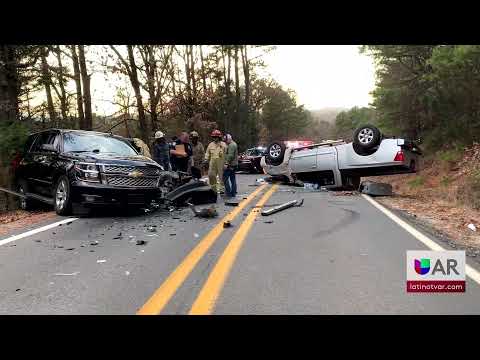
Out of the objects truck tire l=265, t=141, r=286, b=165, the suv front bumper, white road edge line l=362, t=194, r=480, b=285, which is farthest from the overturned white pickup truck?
the suv front bumper

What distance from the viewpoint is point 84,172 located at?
350 inches

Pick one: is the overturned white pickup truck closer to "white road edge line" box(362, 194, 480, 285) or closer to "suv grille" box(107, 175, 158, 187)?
"white road edge line" box(362, 194, 480, 285)

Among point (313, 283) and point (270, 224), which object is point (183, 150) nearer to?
point (270, 224)

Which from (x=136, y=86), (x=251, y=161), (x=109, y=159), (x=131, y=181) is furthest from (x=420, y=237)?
(x=136, y=86)

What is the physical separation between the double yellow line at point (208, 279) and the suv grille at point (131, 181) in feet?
7.30

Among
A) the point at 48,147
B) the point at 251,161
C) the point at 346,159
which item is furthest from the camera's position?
the point at 251,161

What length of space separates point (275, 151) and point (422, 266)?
→ 1140 cm

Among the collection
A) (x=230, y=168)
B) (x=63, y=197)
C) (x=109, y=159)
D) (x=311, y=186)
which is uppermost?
(x=109, y=159)

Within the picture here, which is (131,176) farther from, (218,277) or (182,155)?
(218,277)

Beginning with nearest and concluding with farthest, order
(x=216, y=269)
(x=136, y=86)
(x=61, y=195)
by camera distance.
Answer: (x=216, y=269), (x=61, y=195), (x=136, y=86)

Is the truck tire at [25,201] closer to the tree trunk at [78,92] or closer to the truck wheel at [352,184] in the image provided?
the truck wheel at [352,184]

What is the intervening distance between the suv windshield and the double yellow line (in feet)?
11.8

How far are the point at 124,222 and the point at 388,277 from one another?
5.30m

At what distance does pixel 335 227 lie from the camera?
800 cm
